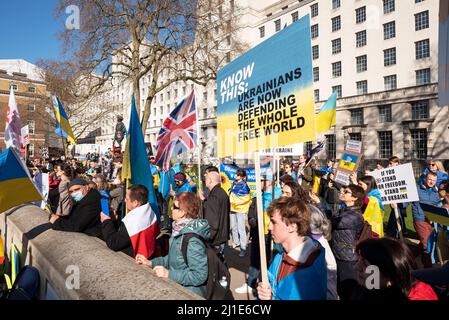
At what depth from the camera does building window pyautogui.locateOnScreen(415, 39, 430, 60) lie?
33594 millimetres

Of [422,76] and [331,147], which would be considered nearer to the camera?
[422,76]

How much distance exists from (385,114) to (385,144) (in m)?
3.52

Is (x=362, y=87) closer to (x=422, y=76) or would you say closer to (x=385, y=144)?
(x=422, y=76)

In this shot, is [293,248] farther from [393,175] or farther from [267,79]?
[393,175]

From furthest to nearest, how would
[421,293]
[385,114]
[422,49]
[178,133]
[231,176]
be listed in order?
[385,114]
[422,49]
[231,176]
[178,133]
[421,293]

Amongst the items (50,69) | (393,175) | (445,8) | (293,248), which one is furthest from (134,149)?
(50,69)

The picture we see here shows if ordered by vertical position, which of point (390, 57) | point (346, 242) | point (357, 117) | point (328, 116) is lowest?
point (346, 242)

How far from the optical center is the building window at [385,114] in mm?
37138

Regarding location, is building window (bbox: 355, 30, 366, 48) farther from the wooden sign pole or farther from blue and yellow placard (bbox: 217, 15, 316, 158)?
the wooden sign pole

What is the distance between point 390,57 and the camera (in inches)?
1449

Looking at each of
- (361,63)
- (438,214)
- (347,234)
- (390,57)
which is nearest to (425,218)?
(438,214)

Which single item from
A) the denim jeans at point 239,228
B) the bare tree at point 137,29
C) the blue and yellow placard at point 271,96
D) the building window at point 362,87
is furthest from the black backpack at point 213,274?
the building window at point 362,87

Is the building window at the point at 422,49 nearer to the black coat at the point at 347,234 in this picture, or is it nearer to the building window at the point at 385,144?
the building window at the point at 385,144

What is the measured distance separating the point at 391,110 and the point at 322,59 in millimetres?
11580
